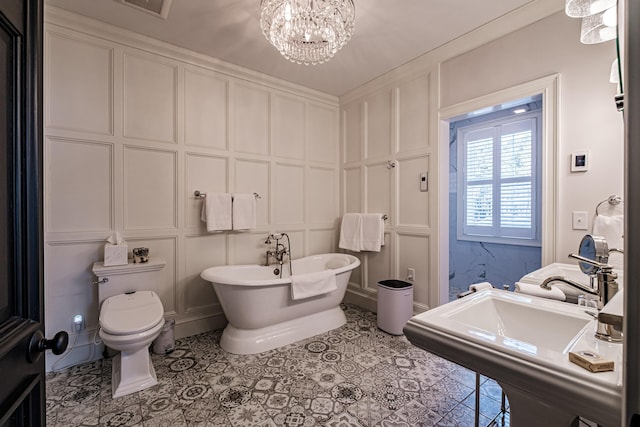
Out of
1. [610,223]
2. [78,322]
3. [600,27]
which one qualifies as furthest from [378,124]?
[78,322]

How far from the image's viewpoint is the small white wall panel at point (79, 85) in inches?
85.6

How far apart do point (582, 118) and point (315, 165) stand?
253 centimetres

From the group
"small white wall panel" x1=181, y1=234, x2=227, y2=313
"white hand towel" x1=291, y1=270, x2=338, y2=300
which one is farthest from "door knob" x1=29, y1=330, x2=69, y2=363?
"small white wall panel" x1=181, y1=234, x2=227, y2=313

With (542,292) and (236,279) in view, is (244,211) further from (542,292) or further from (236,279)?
(542,292)

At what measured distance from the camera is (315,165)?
3670 millimetres

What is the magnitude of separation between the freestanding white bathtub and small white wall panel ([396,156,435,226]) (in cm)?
83

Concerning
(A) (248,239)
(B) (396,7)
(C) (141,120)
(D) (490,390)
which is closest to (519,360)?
(D) (490,390)

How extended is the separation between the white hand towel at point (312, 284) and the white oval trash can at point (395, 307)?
0.51 meters

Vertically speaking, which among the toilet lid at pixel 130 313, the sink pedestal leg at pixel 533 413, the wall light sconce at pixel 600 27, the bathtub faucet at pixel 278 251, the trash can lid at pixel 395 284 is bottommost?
the trash can lid at pixel 395 284

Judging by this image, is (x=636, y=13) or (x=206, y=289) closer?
(x=636, y=13)

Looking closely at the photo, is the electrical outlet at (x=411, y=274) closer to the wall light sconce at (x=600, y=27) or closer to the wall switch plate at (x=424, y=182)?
the wall switch plate at (x=424, y=182)

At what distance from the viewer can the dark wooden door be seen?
1.96 ft

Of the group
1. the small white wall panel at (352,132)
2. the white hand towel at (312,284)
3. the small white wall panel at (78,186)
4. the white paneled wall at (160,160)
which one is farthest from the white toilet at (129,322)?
the small white wall panel at (352,132)

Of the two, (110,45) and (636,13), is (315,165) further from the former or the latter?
(636,13)
